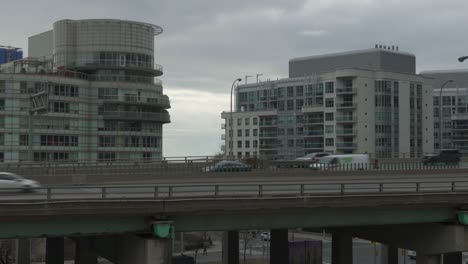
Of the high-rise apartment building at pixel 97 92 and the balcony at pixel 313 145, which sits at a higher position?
the high-rise apartment building at pixel 97 92

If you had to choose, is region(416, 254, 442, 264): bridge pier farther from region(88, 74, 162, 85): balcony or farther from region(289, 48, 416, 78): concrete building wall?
region(289, 48, 416, 78): concrete building wall

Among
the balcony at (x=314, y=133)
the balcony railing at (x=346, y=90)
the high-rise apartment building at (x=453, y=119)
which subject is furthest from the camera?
the high-rise apartment building at (x=453, y=119)

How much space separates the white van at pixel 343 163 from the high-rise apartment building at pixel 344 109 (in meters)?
52.0

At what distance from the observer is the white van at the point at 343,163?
186ft

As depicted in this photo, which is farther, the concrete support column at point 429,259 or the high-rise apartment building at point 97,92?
the high-rise apartment building at point 97,92

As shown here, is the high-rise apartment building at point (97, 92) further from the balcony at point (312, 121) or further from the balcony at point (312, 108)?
the balcony at point (312, 121)

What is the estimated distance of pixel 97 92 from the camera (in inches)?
3967

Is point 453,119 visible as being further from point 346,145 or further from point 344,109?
point 346,145

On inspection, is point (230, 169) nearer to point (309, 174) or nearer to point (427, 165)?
point (309, 174)

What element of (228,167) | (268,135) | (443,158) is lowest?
(228,167)

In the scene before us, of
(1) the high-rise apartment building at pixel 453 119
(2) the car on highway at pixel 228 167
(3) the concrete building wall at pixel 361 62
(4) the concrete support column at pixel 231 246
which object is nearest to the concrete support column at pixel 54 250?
(2) the car on highway at pixel 228 167

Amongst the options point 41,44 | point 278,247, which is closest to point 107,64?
point 41,44

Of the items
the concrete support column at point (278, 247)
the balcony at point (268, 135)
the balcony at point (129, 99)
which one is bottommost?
the concrete support column at point (278, 247)

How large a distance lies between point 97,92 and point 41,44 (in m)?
29.8
